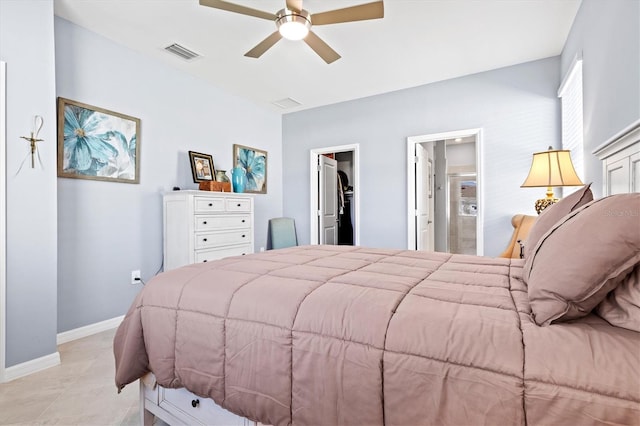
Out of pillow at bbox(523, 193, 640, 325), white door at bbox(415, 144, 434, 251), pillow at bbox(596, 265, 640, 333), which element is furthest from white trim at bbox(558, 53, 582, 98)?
pillow at bbox(596, 265, 640, 333)

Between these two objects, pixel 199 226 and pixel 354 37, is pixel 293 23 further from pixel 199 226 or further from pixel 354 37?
pixel 199 226

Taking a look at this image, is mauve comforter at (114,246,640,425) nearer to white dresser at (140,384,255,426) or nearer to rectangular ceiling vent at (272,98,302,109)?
white dresser at (140,384,255,426)

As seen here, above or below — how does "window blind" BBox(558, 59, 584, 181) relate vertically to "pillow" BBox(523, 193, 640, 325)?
above

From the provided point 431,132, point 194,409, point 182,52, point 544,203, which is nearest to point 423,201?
point 431,132

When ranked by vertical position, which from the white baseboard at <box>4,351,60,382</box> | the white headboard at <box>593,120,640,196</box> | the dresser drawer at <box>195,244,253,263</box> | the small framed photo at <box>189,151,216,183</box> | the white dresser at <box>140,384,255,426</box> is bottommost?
the white baseboard at <box>4,351,60,382</box>

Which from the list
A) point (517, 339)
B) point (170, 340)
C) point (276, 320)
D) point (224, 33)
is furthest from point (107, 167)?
point (517, 339)

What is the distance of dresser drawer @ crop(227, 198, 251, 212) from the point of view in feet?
11.5

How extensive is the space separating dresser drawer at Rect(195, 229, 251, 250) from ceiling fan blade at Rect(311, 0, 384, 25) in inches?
87.4

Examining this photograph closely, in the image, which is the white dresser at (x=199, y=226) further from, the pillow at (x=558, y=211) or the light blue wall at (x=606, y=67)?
the light blue wall at (x=606, y=67)

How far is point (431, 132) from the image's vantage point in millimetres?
3953

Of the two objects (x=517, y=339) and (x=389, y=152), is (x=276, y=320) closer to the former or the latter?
(x=517, y=339)

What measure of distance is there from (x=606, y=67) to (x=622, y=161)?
72cm

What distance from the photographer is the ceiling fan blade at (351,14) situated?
1972mm

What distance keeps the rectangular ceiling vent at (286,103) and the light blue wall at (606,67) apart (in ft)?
10.5
